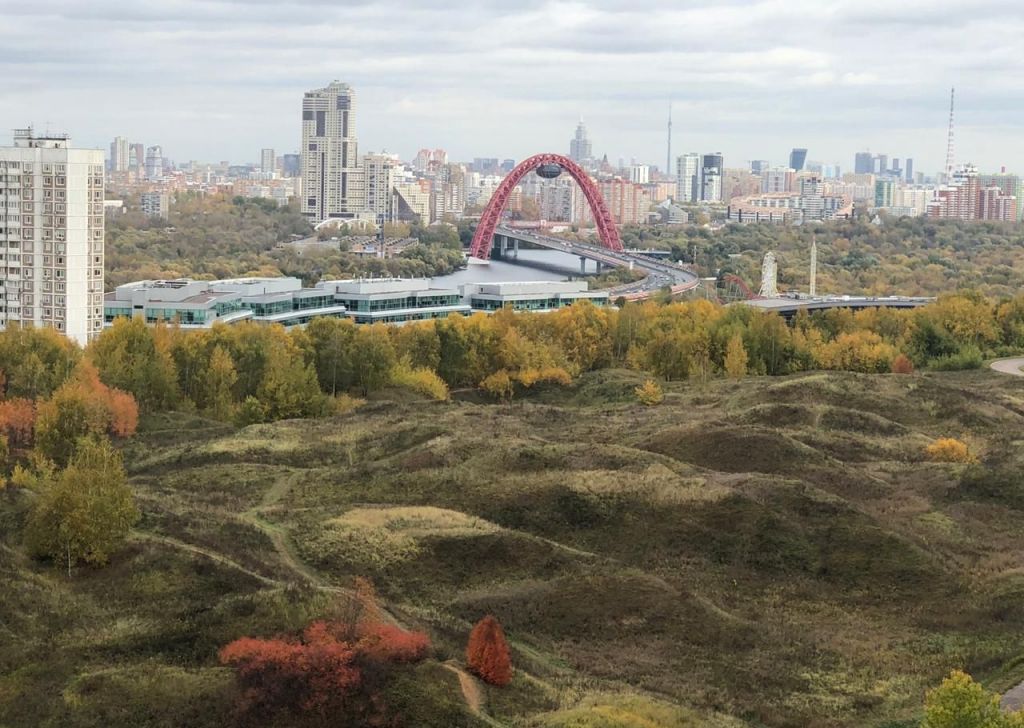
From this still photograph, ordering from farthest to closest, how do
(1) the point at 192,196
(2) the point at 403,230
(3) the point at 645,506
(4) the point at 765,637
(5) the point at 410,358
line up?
(1) the point at 192,196
(2) the point at 403,230
(5) the point at 410,358
(3) the point at 645,506
(4) the point at 765,637

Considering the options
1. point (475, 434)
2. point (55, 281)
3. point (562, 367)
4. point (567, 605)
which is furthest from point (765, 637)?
point (55, 281)

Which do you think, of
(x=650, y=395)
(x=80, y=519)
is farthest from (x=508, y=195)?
(x=80, y=519)

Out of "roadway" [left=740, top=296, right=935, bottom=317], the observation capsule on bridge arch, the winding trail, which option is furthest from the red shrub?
the observation capsule on bridge arch

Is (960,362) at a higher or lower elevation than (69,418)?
lower

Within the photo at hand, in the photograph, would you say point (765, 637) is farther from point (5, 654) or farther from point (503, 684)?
point (5, 654)

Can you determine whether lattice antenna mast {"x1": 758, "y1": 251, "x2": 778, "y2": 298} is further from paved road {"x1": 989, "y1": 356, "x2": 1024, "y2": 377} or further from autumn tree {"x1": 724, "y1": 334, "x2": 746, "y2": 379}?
autumn tree {"x1": 724, "y1": 334, "x2": 746, "y2": 379}

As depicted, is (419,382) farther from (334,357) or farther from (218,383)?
(218,383)
